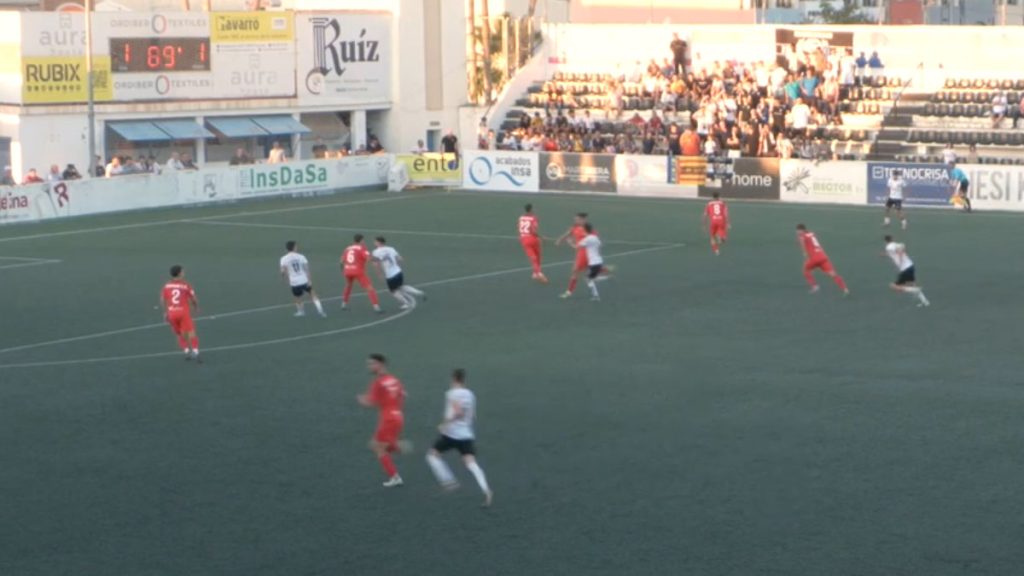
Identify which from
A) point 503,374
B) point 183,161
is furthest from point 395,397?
point 183,161

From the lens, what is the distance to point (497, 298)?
30.8 m

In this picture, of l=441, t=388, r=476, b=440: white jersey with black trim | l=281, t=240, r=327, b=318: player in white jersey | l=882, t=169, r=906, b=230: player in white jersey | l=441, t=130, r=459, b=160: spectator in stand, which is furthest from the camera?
l=441, t=130, r=459, b=160: spectator in stand

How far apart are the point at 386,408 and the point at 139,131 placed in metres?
39.0

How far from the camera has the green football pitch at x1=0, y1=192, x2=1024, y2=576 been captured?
49.4ft

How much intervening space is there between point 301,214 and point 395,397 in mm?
30935

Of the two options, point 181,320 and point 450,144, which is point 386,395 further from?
point 450,144

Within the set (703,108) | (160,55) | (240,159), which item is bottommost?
(240,159)

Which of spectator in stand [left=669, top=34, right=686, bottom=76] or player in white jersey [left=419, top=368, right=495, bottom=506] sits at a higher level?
spectator in stand [left=669, top=34, right=686, bottom=76]

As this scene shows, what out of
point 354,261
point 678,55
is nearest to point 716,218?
point 354,261

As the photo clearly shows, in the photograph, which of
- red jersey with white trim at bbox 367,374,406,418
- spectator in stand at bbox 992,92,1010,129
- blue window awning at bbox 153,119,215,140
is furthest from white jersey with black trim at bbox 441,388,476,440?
blue window awning at bbox 153,119,215,140

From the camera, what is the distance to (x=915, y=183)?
46.7 m

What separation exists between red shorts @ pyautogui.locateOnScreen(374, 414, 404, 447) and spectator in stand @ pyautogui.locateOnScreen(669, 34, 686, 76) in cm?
4375

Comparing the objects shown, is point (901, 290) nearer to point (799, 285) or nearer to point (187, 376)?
point (799, 285)

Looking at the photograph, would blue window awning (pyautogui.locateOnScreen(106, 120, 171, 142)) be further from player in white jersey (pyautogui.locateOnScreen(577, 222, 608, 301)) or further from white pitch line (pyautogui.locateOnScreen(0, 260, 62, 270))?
player in white jersey (pyautogui.locateOnScreen(577, 222, 608, 301))
